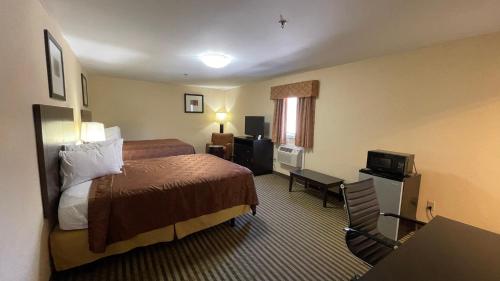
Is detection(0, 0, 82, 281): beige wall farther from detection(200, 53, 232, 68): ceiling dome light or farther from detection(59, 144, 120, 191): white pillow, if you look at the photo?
detection(200, 53, 232, 68): ceiling dome light

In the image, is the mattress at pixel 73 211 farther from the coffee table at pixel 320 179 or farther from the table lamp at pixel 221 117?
the table lamp at pixel 221 117

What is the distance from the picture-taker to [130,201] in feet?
6.03

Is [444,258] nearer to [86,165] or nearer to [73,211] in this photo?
[73,211]

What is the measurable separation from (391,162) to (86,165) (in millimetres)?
3325

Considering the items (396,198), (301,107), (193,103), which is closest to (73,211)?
(396,198)

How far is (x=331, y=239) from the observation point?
239cm

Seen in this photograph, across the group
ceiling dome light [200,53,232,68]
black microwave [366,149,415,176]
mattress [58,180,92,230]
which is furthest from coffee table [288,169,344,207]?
mattress [58,180,92,230]

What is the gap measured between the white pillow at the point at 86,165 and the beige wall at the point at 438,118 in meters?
3.35

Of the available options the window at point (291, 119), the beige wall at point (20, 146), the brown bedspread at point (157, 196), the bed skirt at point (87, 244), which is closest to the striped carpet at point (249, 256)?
the bed skirt at point (87, 244)

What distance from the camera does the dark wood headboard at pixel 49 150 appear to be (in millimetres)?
1450

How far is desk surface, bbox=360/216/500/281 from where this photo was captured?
930 mm

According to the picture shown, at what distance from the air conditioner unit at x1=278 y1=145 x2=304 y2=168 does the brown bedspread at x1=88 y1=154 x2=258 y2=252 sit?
187cm

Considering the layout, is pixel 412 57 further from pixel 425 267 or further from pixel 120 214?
pixel 120 214

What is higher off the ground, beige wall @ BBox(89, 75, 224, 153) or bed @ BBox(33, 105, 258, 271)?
beige wall @ BBox(89, 75, 224, 153)
